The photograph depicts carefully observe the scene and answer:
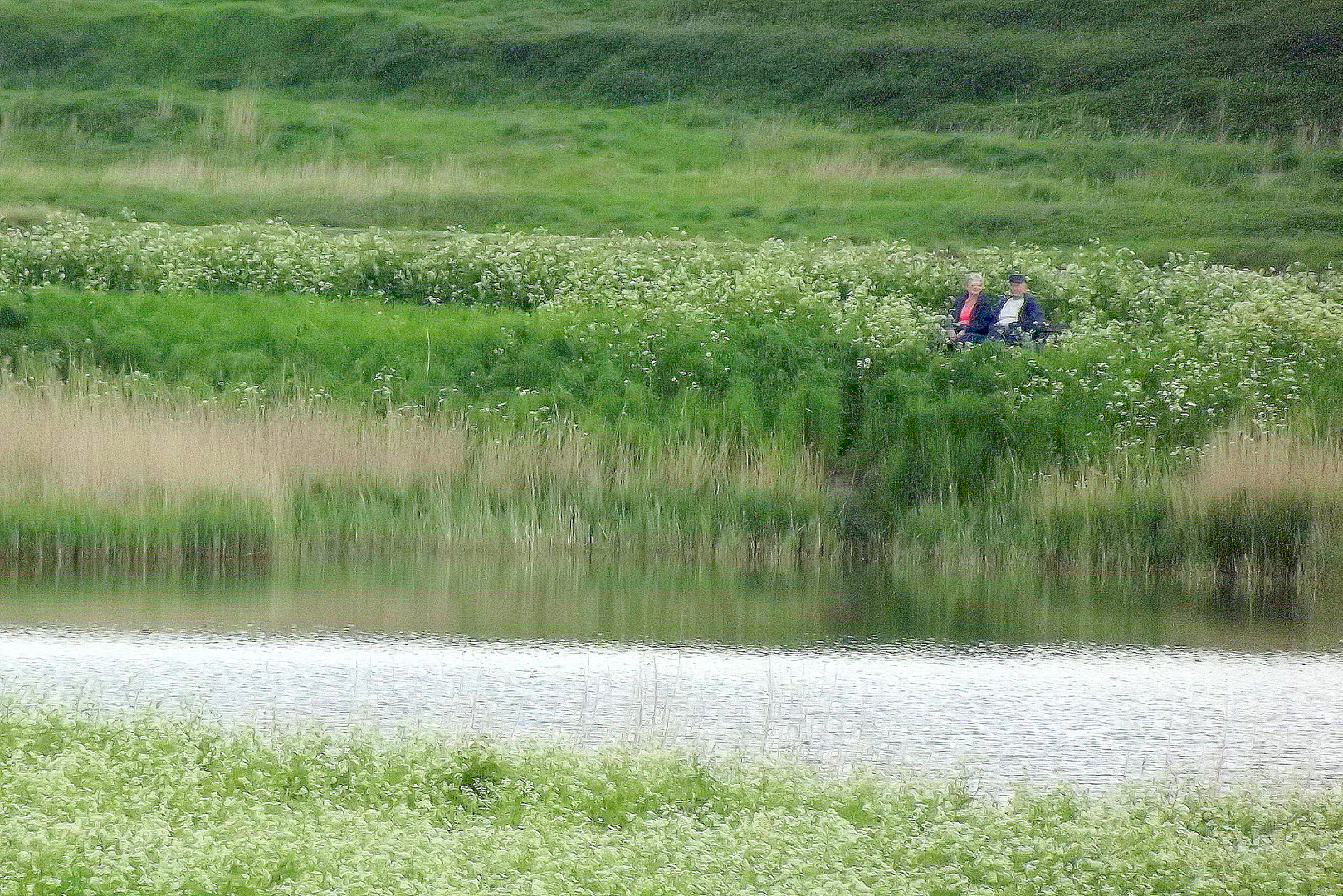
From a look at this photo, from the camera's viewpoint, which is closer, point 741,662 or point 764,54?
point 741,662

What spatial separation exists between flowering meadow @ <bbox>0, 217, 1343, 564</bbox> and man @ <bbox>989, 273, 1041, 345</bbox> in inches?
24.9

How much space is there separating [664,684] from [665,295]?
1380cm

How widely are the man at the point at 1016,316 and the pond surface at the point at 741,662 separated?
5892 mm

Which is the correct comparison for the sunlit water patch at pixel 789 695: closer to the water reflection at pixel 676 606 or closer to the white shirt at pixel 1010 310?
the water reflection at pixel 676 606

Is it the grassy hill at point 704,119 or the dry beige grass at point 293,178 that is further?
the dry beige grass at point 293,178

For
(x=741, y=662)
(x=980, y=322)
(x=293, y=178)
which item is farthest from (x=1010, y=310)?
(x=293, y=178)

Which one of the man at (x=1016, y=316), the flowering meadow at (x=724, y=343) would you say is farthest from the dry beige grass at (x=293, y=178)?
the man at (x=1016, y=316)

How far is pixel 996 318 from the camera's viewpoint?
76.7ft

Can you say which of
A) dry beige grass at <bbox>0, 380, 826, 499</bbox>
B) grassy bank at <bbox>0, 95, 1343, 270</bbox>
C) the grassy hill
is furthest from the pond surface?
the grassy hill

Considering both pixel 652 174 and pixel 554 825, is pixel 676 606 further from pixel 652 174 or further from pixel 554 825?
pixel 652 174

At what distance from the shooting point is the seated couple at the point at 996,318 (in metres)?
23.1

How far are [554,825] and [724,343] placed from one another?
611 inches

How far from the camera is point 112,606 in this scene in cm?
1515

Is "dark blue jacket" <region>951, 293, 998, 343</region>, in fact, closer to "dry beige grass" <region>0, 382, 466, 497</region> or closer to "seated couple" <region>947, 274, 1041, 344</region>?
"seated couple" <region>947, 274, 1041, 344</region>
